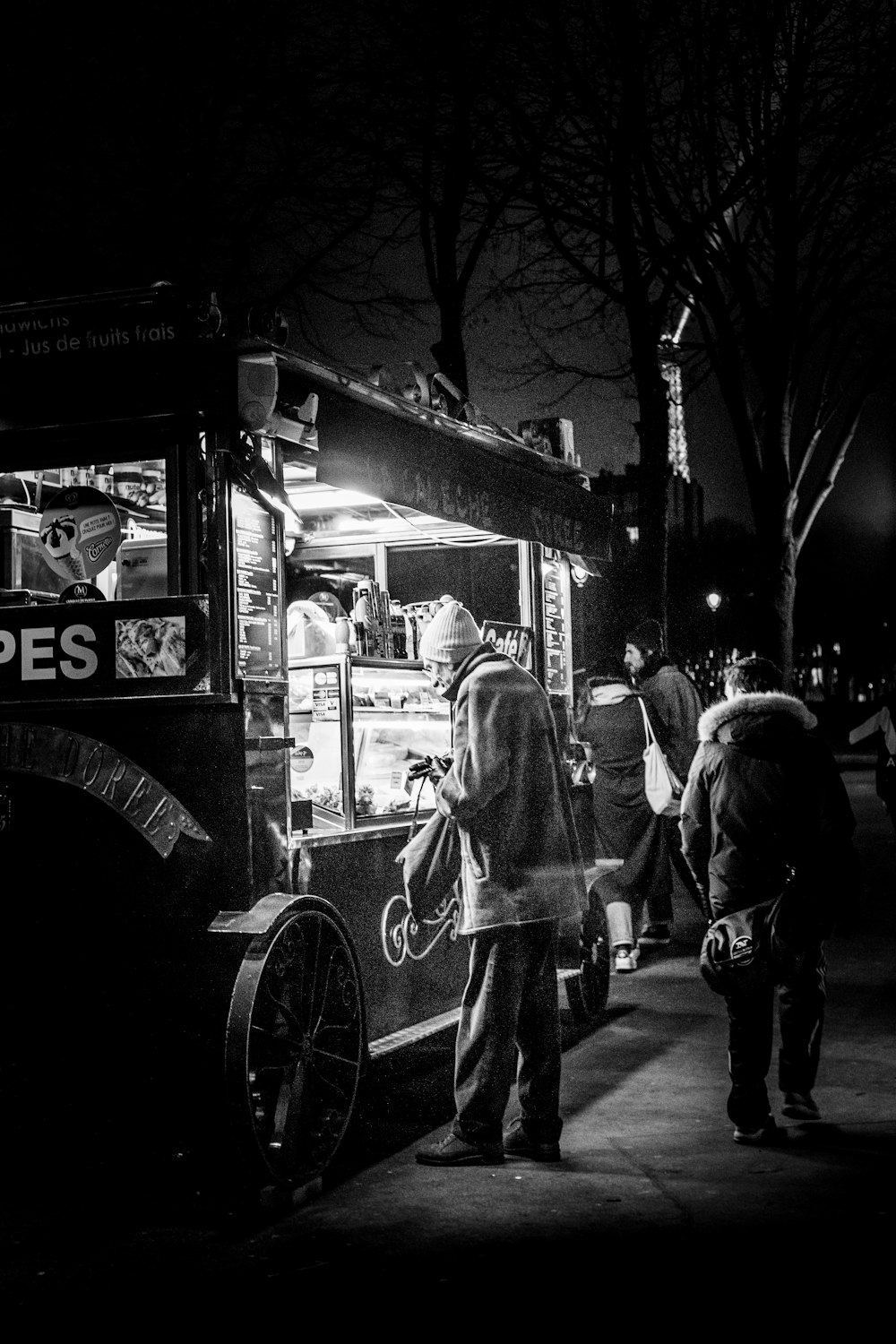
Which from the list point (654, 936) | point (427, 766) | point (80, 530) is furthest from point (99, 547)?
point (654, 936)

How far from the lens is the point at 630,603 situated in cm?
1603

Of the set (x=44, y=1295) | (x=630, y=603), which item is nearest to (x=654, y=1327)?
(x=44, y=1295)

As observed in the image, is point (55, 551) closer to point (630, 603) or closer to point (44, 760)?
point (44, 760)

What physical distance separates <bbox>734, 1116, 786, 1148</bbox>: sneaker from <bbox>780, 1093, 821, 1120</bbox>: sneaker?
0.26 metres

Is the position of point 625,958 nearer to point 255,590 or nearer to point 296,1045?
point 296,1045

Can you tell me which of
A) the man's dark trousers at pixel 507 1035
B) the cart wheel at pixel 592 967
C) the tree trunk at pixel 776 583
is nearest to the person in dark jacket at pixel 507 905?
the man's dark trousers at pixel 507 1035

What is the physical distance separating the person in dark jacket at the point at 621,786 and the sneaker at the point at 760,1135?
4299mm

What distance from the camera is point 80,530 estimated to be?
17.0 feet

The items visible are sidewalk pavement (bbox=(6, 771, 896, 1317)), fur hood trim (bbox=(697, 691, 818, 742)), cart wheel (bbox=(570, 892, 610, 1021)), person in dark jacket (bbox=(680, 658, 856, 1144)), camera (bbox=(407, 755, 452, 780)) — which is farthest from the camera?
cart wheel (bbox=(570, 892, 610, 1021))

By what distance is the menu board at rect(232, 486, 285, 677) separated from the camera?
4859 millimetres

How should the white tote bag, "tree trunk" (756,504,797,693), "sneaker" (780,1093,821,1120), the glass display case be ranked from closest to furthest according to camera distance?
"sneaker" (780,1093,821,1120)
the glass display case
the white tote bag
"tree trunk" (756,504,797,693)

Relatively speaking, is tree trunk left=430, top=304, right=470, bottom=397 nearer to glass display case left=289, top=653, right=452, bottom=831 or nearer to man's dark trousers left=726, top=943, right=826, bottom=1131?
glass display case left=289, top=653, right=452, bottom=831

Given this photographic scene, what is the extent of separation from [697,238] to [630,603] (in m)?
4.19

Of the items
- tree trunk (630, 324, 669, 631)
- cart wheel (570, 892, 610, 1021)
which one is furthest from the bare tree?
cart wheel (570, 892, 610, 1021)
